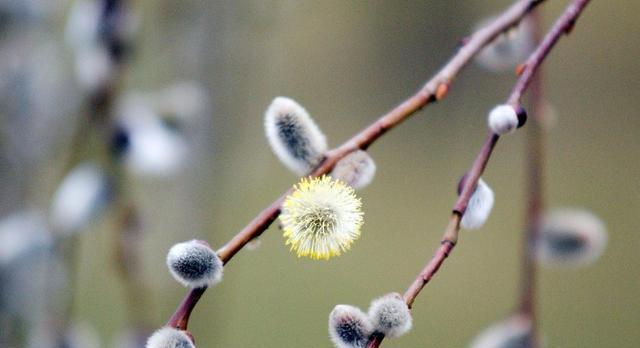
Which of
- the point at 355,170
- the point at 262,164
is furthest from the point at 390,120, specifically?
the point at 262,164

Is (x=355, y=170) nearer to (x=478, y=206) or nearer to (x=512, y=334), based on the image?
(x=478, y=206)

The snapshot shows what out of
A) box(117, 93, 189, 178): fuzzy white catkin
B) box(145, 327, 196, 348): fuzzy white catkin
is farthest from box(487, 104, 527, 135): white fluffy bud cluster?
box(117, 93, 189, 178): fuzzy white catkin

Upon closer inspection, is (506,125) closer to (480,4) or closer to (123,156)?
(123,156)

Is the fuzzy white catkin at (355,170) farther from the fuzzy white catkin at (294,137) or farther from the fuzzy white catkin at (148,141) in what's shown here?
the fuzzy white catkin at (148,141)

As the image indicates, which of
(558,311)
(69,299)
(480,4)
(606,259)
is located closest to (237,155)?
(69,299)

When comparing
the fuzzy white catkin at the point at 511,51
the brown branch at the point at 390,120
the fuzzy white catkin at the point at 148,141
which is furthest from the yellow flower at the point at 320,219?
the fuzzy white catkin at the point at 148,141

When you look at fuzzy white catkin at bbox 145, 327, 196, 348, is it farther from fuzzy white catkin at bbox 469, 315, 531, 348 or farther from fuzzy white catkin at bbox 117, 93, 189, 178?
fuzzy white catkin at bbox 117, 93, 189, 178
